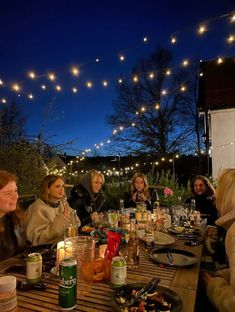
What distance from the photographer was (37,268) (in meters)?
1.29

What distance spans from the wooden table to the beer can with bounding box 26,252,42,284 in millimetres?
52

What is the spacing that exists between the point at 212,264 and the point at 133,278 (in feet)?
5.00

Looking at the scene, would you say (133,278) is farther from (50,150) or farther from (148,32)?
(50,150)

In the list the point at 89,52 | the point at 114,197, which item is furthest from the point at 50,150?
the point at 89,52

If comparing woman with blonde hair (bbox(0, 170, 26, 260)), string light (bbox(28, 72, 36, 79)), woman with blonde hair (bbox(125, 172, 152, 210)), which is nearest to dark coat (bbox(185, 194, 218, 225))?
woman with blonde hair (bbox(125, 172, 152, 210))

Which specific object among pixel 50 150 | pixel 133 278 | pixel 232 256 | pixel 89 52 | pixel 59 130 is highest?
pixel 89 52

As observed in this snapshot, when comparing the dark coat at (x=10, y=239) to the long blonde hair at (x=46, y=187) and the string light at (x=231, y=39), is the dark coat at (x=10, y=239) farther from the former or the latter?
the string light at (x=231, y=39)

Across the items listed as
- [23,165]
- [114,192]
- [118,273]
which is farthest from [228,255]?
[114,192]

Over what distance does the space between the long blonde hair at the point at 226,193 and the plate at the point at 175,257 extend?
388mm

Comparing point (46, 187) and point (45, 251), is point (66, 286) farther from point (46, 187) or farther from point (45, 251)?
point (46, 187)

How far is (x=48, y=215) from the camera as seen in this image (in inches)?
89.4

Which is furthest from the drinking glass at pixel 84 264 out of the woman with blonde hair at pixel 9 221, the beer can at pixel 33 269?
the woman with blonde hair at pixel 9 221

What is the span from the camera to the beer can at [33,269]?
1273 millimetres

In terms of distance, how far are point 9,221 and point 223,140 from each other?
23.6ft
